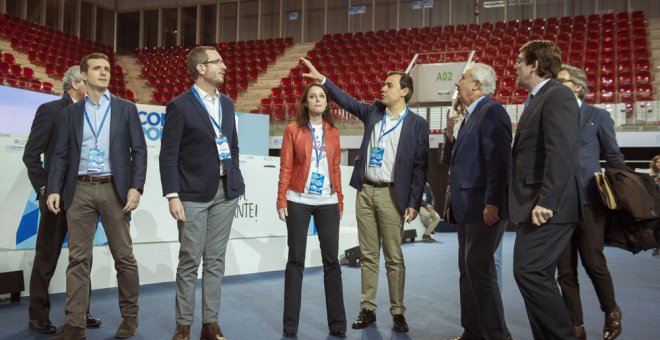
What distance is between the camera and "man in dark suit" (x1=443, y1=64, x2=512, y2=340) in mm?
2848

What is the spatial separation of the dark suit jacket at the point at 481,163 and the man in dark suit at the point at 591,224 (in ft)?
1.84

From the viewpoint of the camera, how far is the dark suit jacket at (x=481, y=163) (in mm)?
2832

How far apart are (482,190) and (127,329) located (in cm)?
204

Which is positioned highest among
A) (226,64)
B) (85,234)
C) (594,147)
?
(226,64)

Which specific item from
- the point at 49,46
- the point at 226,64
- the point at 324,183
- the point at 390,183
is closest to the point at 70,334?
the point at 324,183

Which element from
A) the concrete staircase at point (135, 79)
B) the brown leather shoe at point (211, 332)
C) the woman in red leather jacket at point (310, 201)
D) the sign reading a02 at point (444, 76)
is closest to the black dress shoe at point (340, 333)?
the woman in red leather jacket at point (310, 201)

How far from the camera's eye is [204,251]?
3232 mm

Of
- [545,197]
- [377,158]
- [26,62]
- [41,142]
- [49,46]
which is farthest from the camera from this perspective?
[49,46]

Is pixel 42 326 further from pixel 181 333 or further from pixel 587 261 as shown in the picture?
pixel 587 261

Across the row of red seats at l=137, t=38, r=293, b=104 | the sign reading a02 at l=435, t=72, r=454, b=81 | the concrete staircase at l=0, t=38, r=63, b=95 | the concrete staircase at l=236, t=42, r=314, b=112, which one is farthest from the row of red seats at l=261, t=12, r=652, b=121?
the concrete staircase at l=0, t=38, r=63, b=95

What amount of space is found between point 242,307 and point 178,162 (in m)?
1.47

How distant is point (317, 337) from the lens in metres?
3.38

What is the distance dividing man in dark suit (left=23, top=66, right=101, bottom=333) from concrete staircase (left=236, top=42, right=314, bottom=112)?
11867 mm

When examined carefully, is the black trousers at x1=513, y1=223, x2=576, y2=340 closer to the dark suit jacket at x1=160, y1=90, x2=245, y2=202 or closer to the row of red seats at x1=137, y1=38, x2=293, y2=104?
the dark suit jacket at x1=160, y1=90, x2=245, y2=202
